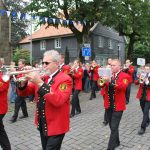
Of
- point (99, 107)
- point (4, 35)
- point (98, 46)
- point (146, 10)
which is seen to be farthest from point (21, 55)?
point (99, 107)

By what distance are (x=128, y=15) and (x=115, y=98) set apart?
58.8ft

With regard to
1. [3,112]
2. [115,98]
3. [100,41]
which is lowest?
[3,112]

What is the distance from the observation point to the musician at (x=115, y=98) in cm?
612

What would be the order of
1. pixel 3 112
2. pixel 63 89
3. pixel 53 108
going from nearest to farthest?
pixel 63 89, pixel 53 108, pixel 3 112

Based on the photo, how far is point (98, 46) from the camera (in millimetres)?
39406

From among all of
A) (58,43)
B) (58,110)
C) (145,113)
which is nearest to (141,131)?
(145,113)

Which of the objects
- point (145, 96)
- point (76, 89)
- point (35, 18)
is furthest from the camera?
point (35, 18)

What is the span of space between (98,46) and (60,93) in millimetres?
35777

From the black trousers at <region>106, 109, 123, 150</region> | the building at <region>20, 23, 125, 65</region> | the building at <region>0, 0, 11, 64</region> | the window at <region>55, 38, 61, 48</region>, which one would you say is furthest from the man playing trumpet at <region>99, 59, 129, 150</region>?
A: the window at <region>55, 38, 61, 48</region>

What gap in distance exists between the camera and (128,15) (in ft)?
76.5

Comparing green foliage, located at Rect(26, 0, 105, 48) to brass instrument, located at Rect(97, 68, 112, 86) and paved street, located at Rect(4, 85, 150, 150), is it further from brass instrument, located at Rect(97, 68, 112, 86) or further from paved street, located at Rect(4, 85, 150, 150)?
brass instrument, located at Rect(97, 68, 112, 86)

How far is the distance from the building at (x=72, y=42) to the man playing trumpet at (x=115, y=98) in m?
29.4

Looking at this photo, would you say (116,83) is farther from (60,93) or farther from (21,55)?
(21,55)

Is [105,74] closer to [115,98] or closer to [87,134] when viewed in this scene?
[115,98]
